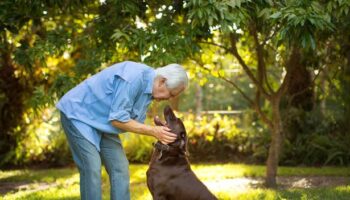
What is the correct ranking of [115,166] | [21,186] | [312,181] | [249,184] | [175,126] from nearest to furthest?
1. [175,126]
2. [115,166]
3. [249,184]
4. [312,181]
5. [21,186]

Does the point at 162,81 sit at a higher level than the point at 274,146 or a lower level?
higher

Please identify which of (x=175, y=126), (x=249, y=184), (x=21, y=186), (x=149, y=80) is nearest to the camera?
(x=149, y=80)

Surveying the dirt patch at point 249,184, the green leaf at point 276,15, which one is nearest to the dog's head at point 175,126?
the green leaf at point 276,15

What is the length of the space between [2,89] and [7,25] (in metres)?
4.62

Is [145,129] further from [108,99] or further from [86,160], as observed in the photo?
[86,160]

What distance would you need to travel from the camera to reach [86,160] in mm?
4457

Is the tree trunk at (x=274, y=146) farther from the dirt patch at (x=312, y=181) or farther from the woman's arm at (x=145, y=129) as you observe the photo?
the woman's arm at (x=145, y=129)

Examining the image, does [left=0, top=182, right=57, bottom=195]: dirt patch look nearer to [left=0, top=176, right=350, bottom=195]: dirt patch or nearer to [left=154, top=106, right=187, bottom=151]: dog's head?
[left=0, top=176, right=350, bottom=195]: dirt patch

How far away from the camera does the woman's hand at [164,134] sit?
14.3 feet

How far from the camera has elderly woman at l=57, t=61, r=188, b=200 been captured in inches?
168

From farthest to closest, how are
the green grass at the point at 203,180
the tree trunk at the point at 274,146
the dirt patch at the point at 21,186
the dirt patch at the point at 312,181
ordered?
the dirt patch at the point at 21,186
the dirt patch at the point at 312,181
the tree trunk at the point at 274,146
the green grass at the point at 203,180

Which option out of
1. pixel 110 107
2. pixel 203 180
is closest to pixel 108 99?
pixel 110 107

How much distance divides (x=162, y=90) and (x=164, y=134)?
0.36m

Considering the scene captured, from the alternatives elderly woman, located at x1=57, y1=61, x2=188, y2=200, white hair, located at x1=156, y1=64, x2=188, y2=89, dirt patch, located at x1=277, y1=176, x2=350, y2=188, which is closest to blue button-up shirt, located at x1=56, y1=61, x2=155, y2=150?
elderly woman, located at x1=57, y1=61, x2=188, y2=200
